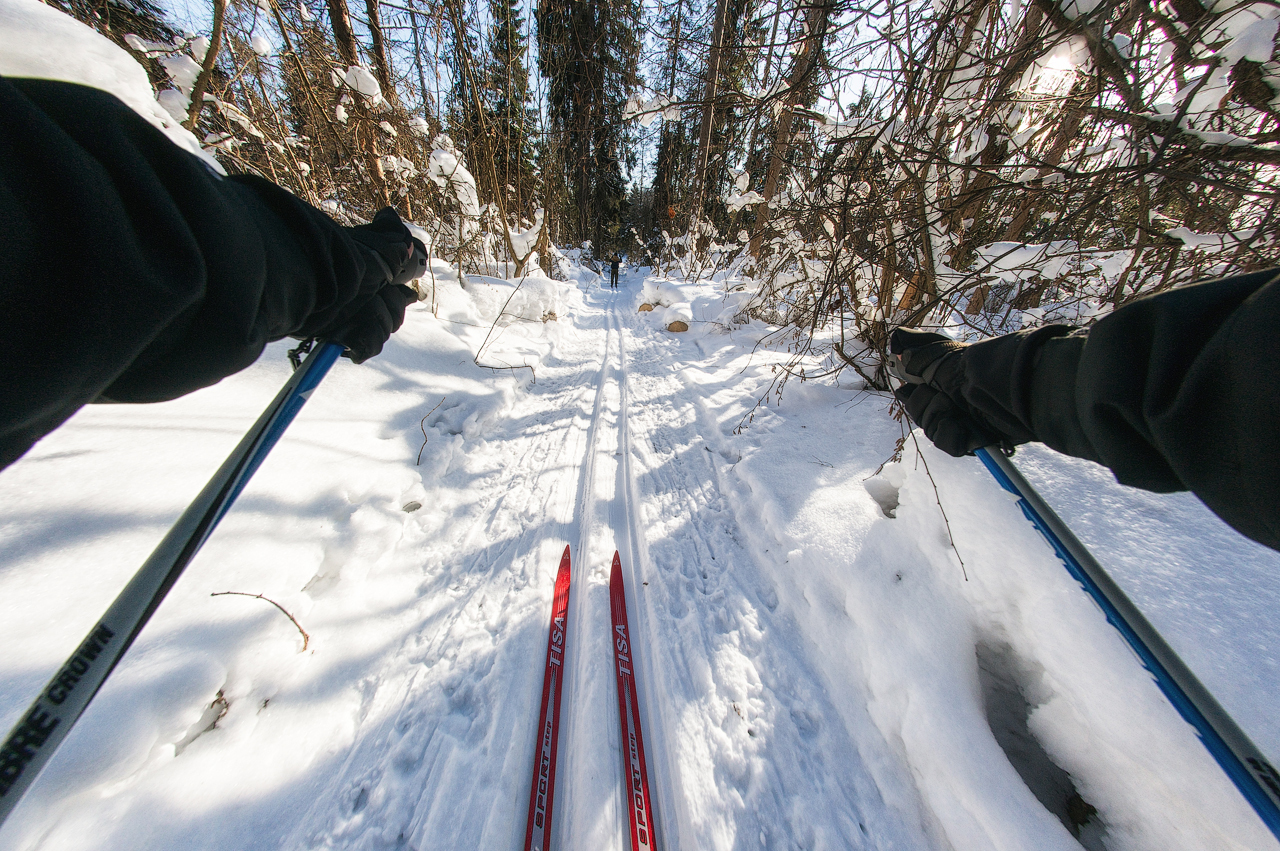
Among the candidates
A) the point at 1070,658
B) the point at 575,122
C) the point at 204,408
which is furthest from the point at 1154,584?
the point at 575,122

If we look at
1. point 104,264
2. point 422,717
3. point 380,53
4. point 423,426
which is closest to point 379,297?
point 104,264

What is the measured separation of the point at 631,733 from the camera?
1486mm

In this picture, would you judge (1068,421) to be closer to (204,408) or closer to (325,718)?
(325,718)

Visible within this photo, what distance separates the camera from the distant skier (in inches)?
25.3

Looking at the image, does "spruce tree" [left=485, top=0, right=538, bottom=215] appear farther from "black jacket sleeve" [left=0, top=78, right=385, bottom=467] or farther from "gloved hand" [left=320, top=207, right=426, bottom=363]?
"black jacket sleeve" [left=0, top=78, right=385, bottom=467]

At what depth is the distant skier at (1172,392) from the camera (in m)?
0.64

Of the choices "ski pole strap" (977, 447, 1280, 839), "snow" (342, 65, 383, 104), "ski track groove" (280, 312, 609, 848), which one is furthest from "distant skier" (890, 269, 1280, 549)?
"snow" (342, 65, 383, 104)

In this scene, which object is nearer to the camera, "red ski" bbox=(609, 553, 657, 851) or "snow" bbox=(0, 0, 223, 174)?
"snow" bbox=(0, 0, 223, 174)

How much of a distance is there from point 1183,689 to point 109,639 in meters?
2.46

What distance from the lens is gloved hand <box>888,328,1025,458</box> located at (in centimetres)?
137

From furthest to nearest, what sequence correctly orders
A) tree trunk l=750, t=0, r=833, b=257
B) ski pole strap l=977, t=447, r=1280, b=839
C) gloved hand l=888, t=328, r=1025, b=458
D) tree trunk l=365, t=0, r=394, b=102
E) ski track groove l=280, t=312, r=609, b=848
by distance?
tree trunk l=365, t=0, r=394, b=102
tree trunk l=750, t=0, r=833, b=257
gloved hand l=888, t=328, r=1025, b=458
ski track groove l=280, t=312, r=609, b=848
ski pole strap l=977, t=447, r=1280, b=839

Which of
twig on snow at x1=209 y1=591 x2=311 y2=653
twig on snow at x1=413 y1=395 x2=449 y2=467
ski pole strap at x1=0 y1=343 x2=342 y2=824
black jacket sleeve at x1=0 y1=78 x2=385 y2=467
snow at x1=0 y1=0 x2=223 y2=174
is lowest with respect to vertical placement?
twig on snow at x1=209 y1=591 x2=311 y2=653

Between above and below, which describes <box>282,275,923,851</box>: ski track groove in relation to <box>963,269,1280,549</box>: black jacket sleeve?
below

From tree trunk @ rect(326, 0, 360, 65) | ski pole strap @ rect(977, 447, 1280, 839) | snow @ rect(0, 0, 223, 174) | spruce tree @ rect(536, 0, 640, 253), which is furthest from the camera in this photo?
spruce tree @ rect(536, 0, 640, 253)
